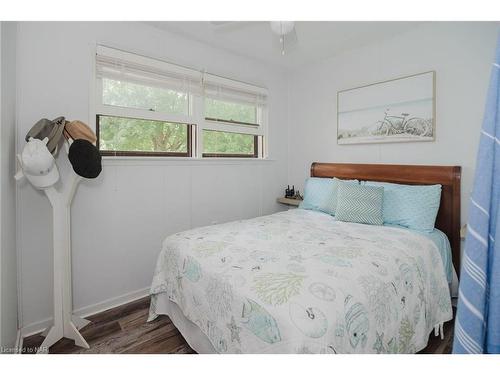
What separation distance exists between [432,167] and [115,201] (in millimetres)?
2877

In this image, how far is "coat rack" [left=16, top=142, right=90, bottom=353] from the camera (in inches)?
71.0

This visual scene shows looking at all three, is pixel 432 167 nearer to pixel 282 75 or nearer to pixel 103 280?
pixel 282 75

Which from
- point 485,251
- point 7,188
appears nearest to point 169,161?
point 7,188

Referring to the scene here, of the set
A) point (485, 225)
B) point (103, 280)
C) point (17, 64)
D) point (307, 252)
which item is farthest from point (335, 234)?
point (17, 64)

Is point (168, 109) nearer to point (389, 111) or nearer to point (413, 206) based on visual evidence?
point (389, 111)

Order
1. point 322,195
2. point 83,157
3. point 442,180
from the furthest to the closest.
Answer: point 322,195 → point 442,180 → point 83,157

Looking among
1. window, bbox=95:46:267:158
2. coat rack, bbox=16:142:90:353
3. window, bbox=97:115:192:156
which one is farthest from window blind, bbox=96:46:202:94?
coat rack, bbox=16:142:90:353

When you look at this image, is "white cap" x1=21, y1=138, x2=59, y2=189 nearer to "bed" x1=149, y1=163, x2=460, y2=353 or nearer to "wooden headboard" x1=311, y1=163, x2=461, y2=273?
"bed" x1=149, y1=163, x2=460, y2=353

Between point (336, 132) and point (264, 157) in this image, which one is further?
point (264, 157)

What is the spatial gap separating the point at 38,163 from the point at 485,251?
204 cm

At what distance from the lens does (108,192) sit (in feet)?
7.70

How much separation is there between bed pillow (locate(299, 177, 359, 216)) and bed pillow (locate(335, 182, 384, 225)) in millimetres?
200

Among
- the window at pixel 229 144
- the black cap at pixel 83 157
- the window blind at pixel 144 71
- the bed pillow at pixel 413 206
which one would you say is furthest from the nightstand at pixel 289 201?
the black cap at pixel 83 157

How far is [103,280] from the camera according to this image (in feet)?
7.73
